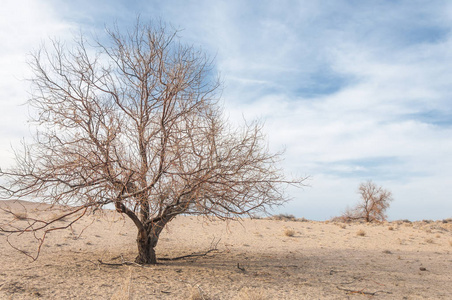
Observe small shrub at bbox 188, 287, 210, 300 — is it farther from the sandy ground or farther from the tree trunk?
the tree trunk

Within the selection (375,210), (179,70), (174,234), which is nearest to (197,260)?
(179,70)

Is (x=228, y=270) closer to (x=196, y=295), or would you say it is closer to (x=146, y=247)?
(x=146, y=247)

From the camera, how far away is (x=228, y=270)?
9.80 m

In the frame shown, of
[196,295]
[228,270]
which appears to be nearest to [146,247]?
[228,270]

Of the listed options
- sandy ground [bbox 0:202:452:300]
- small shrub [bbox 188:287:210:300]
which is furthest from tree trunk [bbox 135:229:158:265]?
small shrub [bbox 188:287:210:300]

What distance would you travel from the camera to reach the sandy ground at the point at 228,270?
768cm

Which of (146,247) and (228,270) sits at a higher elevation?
(146,247)

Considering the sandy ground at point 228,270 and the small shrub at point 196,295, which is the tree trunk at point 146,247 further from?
the small shrub at point 196,295

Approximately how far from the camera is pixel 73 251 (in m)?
12.3

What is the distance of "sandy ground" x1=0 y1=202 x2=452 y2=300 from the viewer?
25.2 ft

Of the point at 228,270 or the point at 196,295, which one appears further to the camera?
the point at 228,270

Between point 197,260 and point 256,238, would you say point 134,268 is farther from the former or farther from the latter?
point 256,238

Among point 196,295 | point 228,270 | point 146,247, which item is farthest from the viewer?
point 146,247

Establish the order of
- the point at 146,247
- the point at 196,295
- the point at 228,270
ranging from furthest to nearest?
1. the point at 146,247
2. the point at 228,270
3. the point at 196,295
